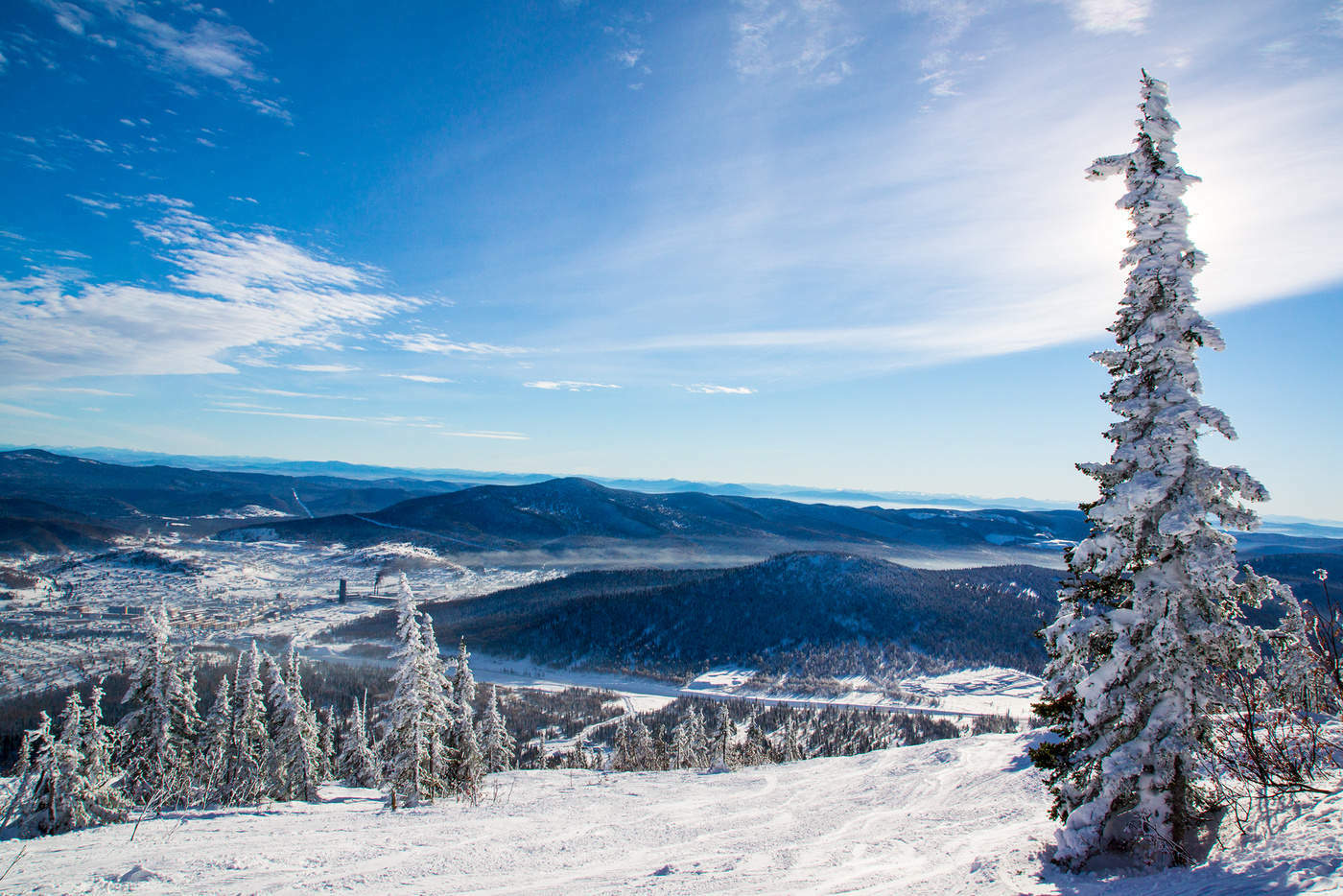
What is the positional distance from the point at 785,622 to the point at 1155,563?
4979 inches

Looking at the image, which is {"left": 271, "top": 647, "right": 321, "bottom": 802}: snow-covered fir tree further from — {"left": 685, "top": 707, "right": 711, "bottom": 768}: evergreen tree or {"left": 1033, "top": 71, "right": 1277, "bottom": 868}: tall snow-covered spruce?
{"left": 1033, "top": 71, "right": 1277, "bottom": 868}: tall snow-covered spruce

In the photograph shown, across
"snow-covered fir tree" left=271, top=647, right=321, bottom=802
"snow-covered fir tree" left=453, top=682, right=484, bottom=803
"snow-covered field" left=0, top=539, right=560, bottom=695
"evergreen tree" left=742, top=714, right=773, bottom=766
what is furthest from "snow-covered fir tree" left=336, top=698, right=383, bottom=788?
"snow-covered field" left=0, top=539, right=560, bottom=695

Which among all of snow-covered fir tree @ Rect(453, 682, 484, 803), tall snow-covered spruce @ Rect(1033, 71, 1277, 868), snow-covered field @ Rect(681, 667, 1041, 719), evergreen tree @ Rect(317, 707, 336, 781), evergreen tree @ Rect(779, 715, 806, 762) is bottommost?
snow-covered field @ Rect(681, 667, 1041, 719)

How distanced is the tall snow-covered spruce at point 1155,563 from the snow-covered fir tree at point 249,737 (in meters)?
36.4

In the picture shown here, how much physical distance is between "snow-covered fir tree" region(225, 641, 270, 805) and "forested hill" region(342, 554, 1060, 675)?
88.2 meters

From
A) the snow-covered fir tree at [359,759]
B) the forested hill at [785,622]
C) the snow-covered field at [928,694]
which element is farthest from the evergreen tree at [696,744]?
the forested hill at [785,622]

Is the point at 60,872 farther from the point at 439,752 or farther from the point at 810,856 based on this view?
the point at 439,752

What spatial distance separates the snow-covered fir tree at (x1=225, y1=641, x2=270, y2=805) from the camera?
106ft

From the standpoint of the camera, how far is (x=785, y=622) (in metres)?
132

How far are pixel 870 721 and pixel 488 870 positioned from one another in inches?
2959

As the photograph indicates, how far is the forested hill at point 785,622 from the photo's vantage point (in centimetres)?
11638

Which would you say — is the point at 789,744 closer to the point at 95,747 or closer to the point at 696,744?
the point at 696,744

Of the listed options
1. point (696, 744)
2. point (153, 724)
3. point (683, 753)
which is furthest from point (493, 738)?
point (696, 744)

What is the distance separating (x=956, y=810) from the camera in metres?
17.9
